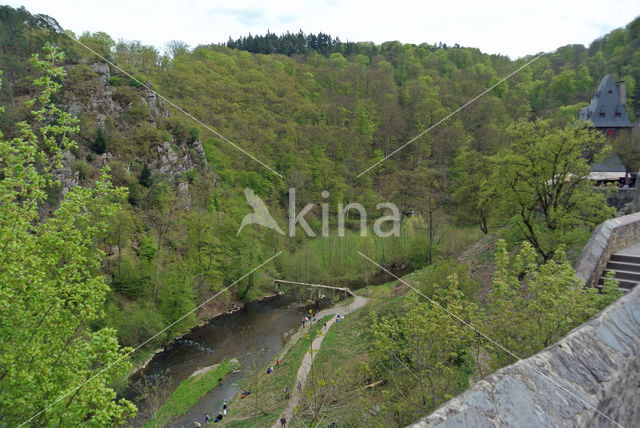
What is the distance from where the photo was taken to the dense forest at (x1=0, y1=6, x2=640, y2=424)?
23.4 ft

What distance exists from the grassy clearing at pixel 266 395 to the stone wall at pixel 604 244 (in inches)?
459

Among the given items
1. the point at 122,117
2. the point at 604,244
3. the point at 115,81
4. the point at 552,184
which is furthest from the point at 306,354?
the point at 115,81

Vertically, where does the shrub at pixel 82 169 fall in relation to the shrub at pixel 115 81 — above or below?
below

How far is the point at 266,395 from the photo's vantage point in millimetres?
17375

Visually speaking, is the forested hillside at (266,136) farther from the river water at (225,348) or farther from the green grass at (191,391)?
the green grass at (191,391)

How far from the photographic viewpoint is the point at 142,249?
2638 cm

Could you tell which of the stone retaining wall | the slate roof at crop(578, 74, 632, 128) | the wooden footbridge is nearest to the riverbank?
the wooden footbridge

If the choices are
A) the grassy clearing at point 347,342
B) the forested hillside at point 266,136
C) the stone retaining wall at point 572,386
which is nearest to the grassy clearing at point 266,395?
the grassy clearing at point 347,342

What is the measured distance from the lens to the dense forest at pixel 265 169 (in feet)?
23.4

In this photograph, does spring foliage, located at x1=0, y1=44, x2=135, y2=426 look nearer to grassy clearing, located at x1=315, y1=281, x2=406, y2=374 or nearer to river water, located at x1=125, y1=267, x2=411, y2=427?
grassy clearing, located at x1=315, y1=281, x2=406, y2=374

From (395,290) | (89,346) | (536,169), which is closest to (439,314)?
(89,346)

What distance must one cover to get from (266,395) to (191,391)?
12.2 feet

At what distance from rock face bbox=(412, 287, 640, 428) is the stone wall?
3.77m

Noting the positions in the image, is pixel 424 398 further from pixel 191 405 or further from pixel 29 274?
pixel 191 405
